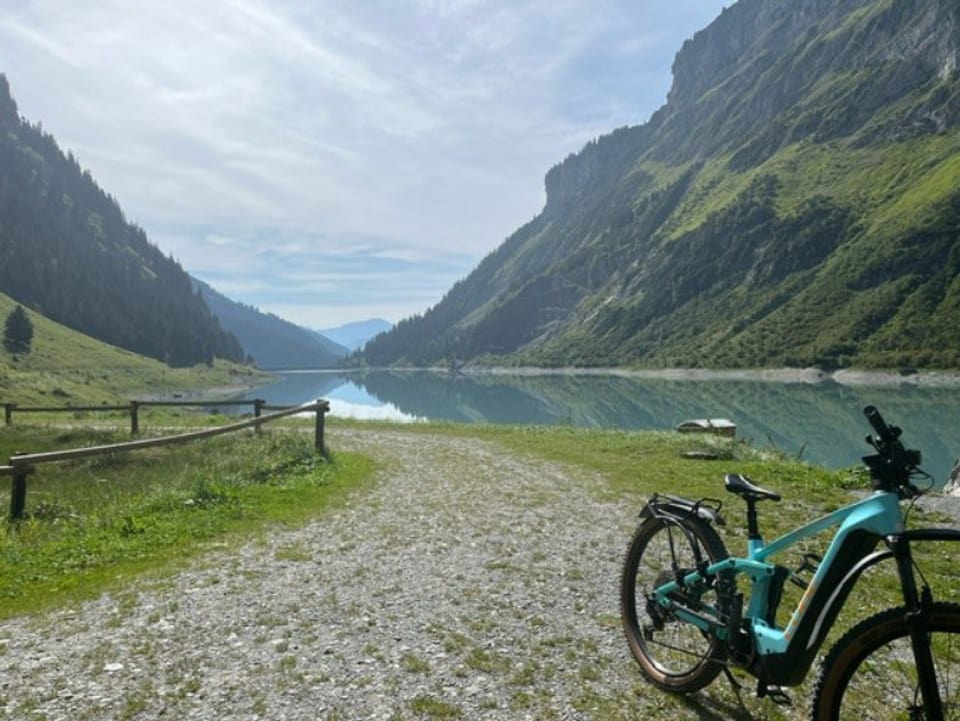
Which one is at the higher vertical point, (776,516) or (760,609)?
(760,609)

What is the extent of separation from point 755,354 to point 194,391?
163 meters

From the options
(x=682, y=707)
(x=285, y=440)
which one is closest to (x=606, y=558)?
(x=682, y=707)

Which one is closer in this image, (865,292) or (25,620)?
(25,620)

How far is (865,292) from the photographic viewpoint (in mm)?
199000

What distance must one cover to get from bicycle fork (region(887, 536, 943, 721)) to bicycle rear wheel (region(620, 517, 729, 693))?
187 cm

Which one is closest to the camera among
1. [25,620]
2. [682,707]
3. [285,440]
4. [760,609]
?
[760,609]

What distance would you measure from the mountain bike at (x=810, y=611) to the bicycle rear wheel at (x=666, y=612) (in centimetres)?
1

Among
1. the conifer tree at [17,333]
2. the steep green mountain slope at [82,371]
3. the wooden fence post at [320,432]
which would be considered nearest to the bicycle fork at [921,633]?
the wooden fence post at [320,432]

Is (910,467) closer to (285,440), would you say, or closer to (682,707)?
(682,707)

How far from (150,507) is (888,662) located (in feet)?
49.0

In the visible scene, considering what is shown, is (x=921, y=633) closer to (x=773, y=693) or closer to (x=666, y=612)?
(x=773, y=693)

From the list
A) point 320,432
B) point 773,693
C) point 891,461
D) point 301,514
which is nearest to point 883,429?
point 891,461

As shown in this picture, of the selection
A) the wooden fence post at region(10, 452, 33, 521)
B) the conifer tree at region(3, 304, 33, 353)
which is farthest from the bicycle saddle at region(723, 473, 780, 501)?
the conifer tree at region(3, 304, 33, 353)

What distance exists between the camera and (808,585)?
18.2 ft
